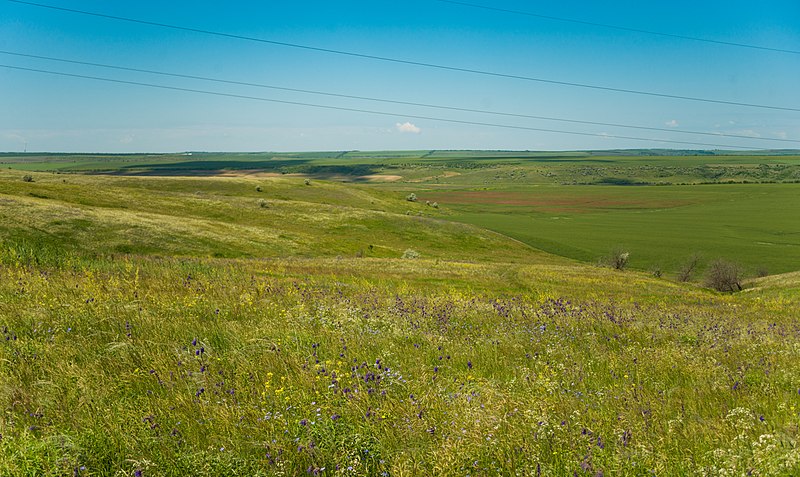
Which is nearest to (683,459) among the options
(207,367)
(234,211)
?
Answer: (207,367)

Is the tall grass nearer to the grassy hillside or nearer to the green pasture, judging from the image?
the grassy hillside

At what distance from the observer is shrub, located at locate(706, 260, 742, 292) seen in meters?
52.3

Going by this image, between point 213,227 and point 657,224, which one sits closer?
point 213,227

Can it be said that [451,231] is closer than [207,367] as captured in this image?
No

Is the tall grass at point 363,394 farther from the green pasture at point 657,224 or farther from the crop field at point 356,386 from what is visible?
the green pasture at point 657,224

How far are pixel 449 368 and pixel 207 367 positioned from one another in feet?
10.6

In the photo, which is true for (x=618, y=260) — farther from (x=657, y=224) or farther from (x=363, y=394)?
(x=363, y=394)

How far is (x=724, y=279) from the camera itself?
172ft

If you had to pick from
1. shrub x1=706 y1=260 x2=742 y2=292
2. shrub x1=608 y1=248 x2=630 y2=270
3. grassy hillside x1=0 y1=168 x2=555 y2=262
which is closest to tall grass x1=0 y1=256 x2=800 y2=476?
grassy hillside x1=0 y1=168 x2=555 y2=262

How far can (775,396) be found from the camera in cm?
589

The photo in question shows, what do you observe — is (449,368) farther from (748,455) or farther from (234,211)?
(234,211)

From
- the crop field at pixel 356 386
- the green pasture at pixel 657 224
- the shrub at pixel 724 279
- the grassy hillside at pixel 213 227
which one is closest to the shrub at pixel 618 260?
the green pasture at pixel 657 224

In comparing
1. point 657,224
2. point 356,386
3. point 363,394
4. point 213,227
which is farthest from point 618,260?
point 363,394

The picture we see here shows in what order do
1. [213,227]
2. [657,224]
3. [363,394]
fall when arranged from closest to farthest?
[363,394]
[213,227]
[657,224]
